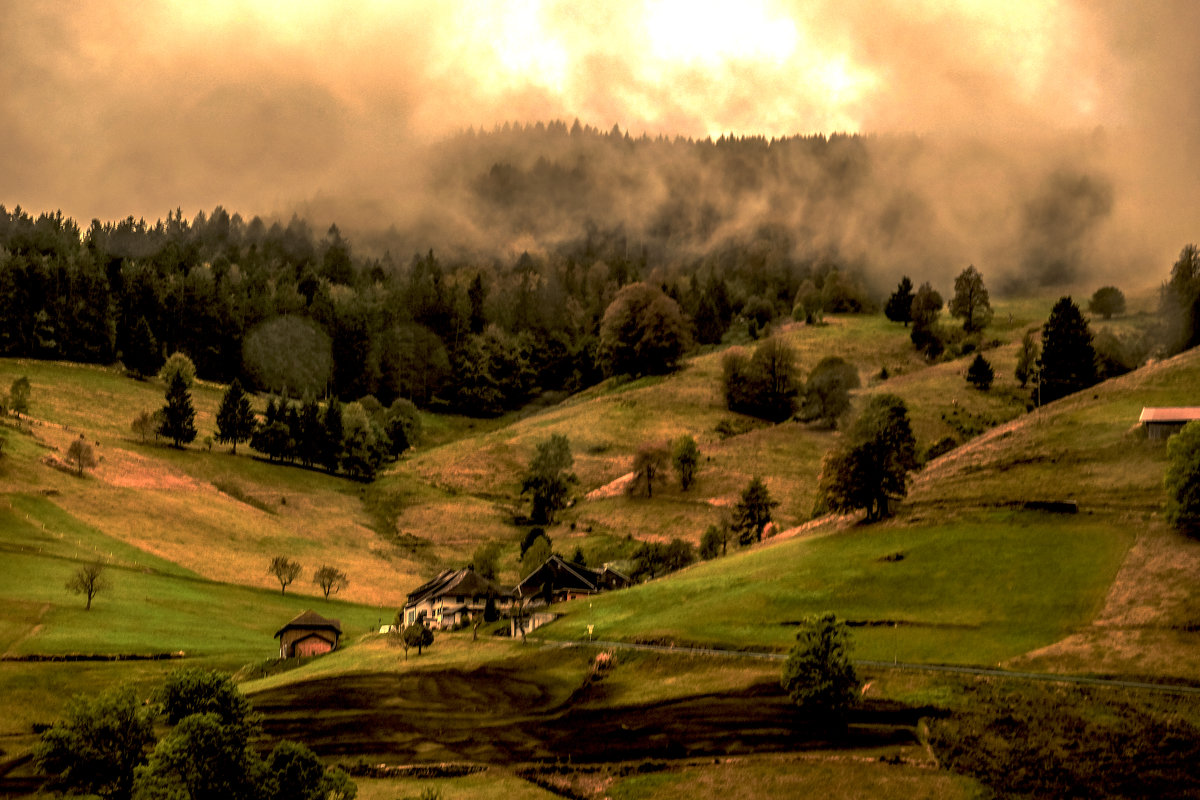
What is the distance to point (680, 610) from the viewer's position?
2672 inches

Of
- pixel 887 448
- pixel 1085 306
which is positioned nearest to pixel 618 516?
pixel 887 448

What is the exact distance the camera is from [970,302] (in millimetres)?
176250

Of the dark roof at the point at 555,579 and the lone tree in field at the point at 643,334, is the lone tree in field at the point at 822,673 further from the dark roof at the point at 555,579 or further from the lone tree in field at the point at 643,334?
the lone tree in field at the point at 643,334

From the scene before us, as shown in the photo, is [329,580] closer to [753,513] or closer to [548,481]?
[548,481]

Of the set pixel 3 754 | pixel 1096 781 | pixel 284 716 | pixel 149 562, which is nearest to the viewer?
pixel 1096 781

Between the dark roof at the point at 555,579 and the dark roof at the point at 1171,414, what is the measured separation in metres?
46.7

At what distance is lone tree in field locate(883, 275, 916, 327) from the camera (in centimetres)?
18812

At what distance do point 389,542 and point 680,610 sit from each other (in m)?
57.0

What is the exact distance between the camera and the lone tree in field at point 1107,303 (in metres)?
163

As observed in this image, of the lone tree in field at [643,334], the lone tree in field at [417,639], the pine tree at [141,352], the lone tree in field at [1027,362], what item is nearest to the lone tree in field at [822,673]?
the lone tree in field at [417,639]

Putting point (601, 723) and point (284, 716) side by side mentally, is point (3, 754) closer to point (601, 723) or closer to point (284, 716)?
point (284, 716)

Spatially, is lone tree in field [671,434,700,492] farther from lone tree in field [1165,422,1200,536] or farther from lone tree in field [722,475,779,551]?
lone tree in field [1165,422,1200,536]

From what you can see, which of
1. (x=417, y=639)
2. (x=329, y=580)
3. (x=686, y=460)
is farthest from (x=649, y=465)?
(x=417, y=639)

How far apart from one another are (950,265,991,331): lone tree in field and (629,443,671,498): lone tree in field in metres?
79.3
